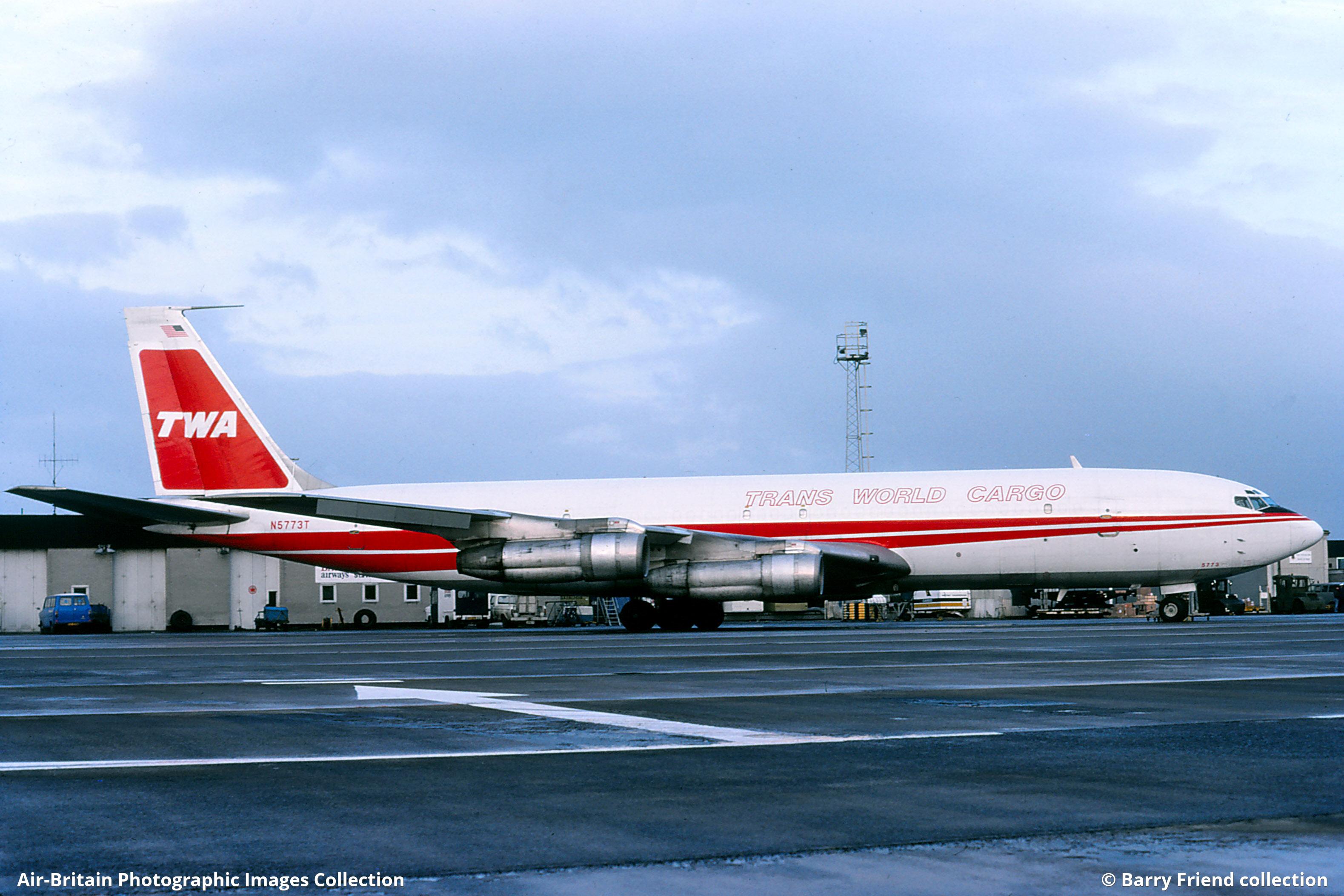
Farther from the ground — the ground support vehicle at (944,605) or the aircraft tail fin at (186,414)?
the aircraft tail fin at (186,414)

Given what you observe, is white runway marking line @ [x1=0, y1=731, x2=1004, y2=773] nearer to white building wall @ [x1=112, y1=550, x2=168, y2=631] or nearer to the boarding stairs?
the boarding stairs

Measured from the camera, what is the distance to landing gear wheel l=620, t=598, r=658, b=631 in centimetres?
3597

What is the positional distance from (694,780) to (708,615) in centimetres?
2956

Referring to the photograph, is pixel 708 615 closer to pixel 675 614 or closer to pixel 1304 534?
pixel 675 614

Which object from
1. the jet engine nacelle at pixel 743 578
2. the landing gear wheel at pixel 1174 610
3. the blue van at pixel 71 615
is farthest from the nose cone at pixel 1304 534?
the blue van at pixel 71 615

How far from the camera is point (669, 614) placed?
36188 mm

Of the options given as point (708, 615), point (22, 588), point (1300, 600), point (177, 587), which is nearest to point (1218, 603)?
point (1300, 600)

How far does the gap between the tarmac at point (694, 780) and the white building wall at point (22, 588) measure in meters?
50.3

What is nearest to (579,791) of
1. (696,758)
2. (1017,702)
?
(696,758)

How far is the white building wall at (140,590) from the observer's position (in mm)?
60719

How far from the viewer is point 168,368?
39.9m

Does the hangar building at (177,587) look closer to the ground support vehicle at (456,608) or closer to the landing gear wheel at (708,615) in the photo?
the ground support vehicle at (456,608)

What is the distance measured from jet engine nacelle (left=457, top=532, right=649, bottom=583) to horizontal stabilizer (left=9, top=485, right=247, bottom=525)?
9226 mm

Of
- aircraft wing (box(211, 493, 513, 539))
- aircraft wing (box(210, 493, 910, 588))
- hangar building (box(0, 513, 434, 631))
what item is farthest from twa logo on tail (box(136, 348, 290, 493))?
hangar building (box(0, 513, 434, 631))
